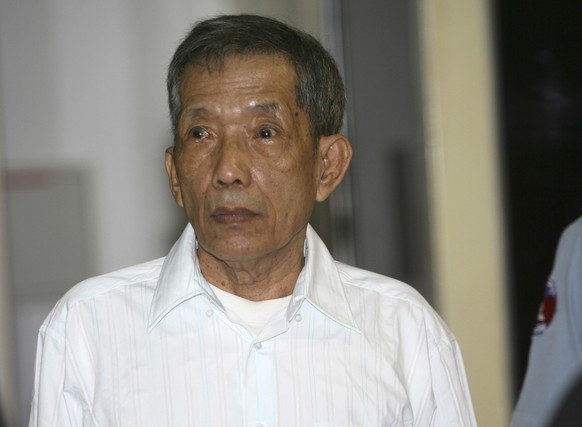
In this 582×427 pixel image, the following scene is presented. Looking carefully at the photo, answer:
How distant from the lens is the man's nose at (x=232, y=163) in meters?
1.75

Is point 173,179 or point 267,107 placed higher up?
point 267,107

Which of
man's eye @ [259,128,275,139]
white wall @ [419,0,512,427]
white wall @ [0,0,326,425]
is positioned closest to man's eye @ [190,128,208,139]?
man's eye @ [259,128,275,139]

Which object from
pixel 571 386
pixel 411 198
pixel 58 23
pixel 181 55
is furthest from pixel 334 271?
pixel 58 23

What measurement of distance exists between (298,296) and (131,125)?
2.03 m

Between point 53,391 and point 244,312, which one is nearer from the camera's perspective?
point 53,391

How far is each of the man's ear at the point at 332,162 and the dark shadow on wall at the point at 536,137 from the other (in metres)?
1.80

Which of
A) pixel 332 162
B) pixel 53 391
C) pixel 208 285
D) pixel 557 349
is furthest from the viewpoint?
pixel 557 349

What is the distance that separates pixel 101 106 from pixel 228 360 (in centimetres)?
215

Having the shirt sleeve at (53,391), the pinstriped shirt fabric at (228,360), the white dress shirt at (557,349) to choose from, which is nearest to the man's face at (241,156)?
the pinstriped shirt fabric at (228,360)

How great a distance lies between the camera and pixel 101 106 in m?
3.71

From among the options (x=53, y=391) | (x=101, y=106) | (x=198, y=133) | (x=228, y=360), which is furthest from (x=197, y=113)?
(x=101, y=106)

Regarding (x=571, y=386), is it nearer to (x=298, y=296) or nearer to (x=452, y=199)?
(x=298, y=296)

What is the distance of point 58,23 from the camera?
3664mm

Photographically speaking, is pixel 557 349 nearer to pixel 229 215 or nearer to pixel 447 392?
pixel 447 392
